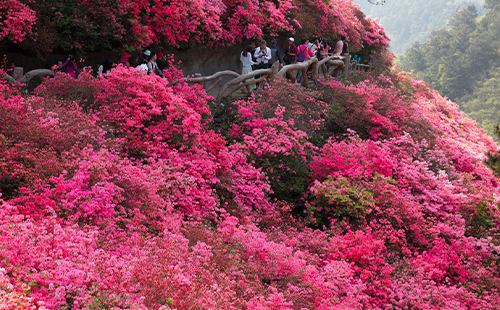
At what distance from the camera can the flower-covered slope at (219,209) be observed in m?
4.96

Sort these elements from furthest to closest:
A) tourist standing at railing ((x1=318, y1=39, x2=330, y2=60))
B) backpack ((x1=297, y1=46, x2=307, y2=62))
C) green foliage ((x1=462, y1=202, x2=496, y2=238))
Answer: tourist standing at railing ((x1=318, y1=39, x2=330, y2=60)) → backpack ((x1=297, y1=46, x2=307, y2=62)) → green foliage ((x1=462, y1=202, x2=496, y2=238))

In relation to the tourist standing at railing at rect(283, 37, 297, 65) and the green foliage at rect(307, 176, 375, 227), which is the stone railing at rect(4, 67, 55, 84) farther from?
the tourist standing at railing at rect(283, 37, 297, 65)

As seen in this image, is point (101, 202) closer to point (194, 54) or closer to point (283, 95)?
point (283, 95)

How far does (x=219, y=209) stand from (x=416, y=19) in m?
151

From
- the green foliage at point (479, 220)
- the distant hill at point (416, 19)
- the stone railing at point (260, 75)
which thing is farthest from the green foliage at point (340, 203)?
the distant hill at point (416, 19)

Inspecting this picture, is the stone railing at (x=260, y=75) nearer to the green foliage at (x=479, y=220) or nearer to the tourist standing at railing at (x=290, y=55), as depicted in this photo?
the tourist standing at railing at (x=290, y=55)

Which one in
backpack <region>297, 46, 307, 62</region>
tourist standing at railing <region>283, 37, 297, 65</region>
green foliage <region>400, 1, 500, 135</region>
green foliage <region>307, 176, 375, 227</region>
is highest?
green foliage <region>400, 1, 500, 135</region>

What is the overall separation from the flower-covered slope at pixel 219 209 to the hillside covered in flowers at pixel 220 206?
3 centimetres

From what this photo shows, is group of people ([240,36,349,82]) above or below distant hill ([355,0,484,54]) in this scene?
below

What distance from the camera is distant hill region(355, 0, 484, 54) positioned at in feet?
445

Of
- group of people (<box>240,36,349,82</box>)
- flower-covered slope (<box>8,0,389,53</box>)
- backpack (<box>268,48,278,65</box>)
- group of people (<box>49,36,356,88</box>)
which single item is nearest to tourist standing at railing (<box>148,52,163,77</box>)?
group of people (<box>49,36,356,88</box>)

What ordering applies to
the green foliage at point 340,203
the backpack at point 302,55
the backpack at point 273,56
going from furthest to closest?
the backpack at point 302,55 → the backpack at point 273,56 → the green foliage at point 340,203

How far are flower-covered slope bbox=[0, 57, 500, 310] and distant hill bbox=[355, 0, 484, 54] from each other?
13150 cm

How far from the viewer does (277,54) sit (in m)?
14.4
